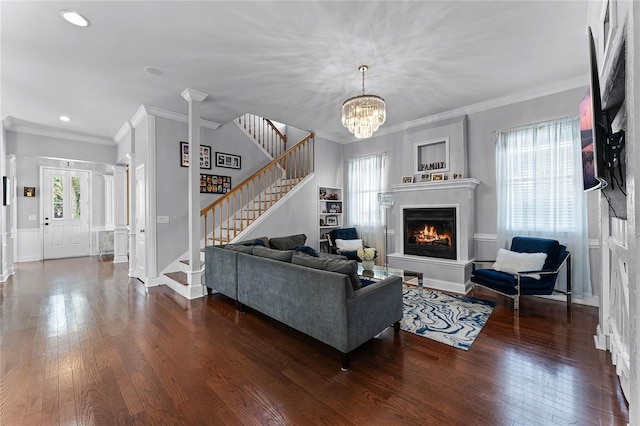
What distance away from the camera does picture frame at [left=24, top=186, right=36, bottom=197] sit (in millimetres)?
7027

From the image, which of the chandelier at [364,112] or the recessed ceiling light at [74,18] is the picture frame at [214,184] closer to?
the recessed ceiling light at [74,18]

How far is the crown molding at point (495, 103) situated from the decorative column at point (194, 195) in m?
3.77

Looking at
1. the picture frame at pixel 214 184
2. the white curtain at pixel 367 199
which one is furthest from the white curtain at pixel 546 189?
the picture frame at pixel 214 184

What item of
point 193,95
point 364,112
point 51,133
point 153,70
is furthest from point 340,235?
point 51,133

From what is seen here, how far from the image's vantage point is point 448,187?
4797 millimetres

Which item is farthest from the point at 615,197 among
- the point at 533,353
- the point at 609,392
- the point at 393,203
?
the point at 393,203

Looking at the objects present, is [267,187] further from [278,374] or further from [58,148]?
[278,374]

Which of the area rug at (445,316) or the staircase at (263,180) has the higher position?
the staircase at (263,180)

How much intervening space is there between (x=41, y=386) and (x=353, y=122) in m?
3.76

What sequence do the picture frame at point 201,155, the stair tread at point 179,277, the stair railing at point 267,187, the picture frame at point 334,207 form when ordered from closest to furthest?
1. the stair tread at point 179,277
2. the picture frame at point 201,155
3. the stair railing at point 267,187
4. the picture frame at point 334,207

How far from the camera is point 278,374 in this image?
226 centimetres

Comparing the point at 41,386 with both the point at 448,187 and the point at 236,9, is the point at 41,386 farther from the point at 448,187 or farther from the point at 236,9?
the point at 448,187

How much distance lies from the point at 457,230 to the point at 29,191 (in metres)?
10.00

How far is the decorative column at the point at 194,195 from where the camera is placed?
429 cm
